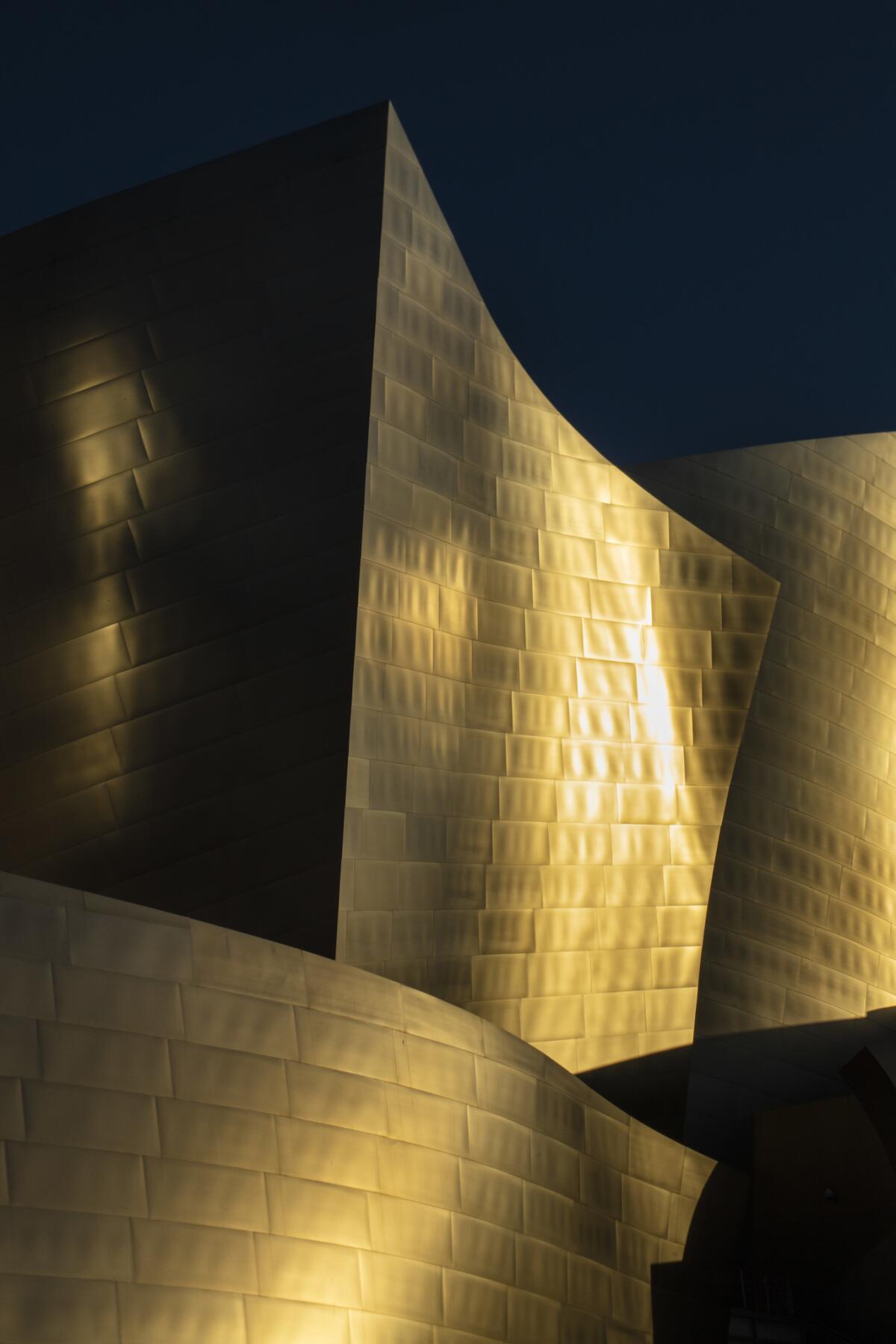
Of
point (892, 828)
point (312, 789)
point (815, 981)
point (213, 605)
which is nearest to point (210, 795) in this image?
point (312, 789)

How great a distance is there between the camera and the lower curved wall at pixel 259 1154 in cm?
705

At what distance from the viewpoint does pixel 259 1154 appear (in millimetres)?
7953

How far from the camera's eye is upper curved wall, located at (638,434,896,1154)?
1606 cm

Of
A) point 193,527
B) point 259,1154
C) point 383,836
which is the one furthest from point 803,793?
point 259,1154

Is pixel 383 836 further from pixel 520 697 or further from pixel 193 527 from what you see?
pixel 193 527

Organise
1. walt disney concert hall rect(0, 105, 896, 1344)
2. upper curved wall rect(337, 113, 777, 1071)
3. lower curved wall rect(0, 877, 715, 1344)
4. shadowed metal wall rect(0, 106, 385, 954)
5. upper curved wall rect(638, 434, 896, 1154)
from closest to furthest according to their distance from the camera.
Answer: lower curved wall rect(0, 877, 715, 1344)
walt disney concert hall rect(0, 105, 896, 1344)
shadowed metal wall rect(0, 106, 385, 954)
upper curved wall rect(337, 113, 777, 1071)
upper curved wall rect(638, 434, 896, 1154)

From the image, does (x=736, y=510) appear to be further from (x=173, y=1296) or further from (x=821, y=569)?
(x=173, y=1296)

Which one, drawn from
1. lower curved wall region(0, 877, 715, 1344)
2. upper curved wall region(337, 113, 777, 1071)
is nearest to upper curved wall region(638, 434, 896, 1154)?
upper curved wall region(337, 113, 777, 1071)

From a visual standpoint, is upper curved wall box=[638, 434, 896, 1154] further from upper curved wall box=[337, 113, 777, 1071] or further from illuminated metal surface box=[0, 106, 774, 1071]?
illuminated metal surface box=[0, 106, 774, 1071]

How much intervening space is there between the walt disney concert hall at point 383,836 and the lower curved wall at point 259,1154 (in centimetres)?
2

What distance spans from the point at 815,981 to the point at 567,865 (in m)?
4.29

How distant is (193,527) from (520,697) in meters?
3.46

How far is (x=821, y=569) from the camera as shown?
17484mm

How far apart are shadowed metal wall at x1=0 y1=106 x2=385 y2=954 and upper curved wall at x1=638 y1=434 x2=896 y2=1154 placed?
599cm
